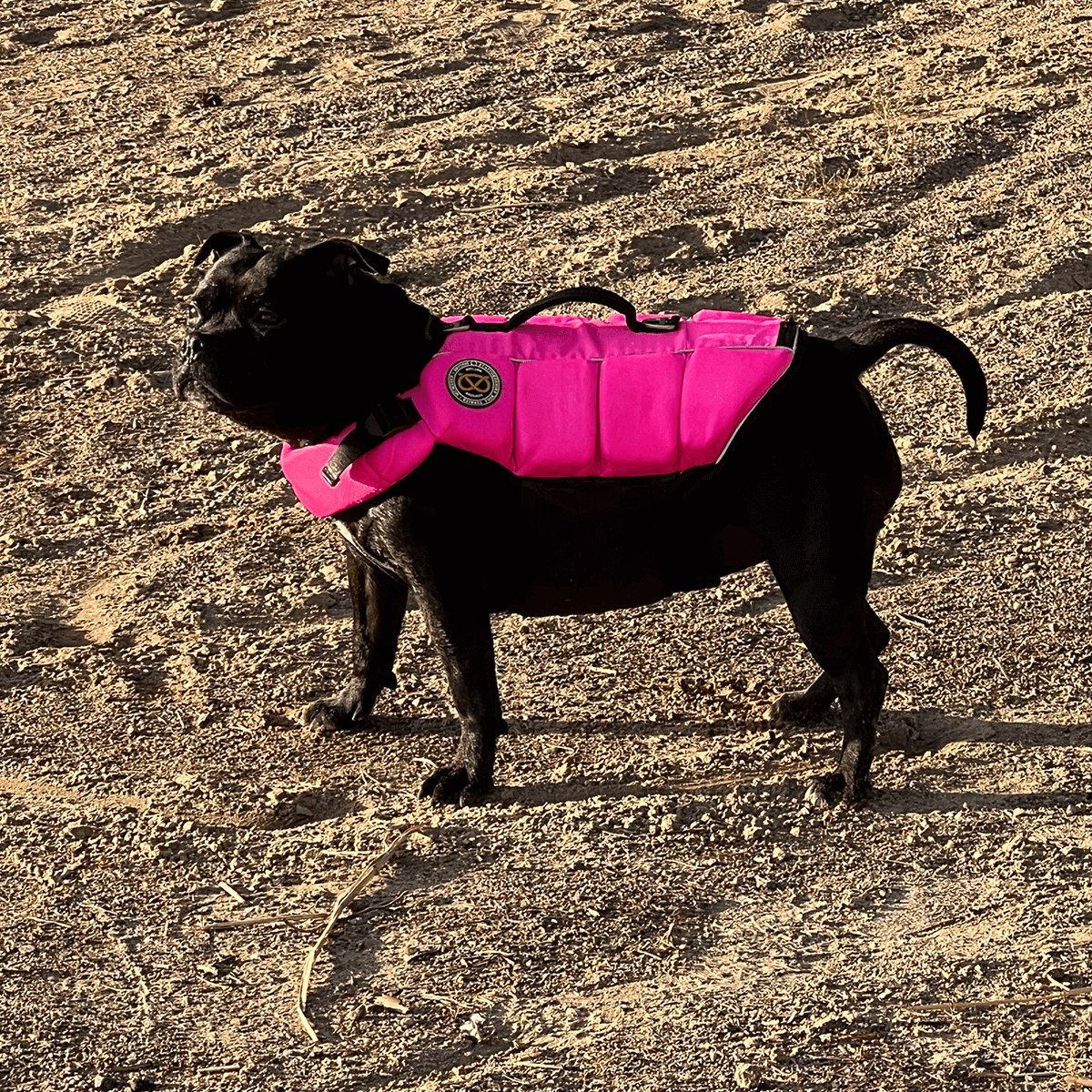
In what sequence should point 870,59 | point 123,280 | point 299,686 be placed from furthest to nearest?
point 870,59, point 123,280, point 299,686

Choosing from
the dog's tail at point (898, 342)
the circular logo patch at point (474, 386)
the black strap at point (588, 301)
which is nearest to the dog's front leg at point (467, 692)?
the circular logo patch at point (474, 386)

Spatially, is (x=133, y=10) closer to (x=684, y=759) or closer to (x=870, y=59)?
(x=870, y=59)

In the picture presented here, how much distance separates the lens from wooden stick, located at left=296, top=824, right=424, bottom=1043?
15.7 ft

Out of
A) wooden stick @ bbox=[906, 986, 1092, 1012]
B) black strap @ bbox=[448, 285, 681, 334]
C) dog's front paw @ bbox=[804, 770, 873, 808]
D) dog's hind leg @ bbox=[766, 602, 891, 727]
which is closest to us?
wooden stick @ bbox=[906, 986, 1092, 1012]

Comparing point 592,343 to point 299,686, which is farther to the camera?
point 299,686

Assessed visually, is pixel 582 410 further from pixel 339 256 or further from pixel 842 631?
pixel 842 631

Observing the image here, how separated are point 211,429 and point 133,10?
4.00m

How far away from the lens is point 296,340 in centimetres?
487

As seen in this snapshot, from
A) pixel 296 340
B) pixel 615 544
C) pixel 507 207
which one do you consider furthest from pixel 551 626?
pixel 507 207

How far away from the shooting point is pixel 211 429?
7309 mm

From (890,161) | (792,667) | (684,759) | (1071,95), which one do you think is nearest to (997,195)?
(890,161)

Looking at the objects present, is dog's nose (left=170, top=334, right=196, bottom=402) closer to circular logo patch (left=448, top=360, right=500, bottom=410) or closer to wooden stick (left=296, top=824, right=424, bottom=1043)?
circular logo patch (left=448, top=360, right=500, bottom=410)

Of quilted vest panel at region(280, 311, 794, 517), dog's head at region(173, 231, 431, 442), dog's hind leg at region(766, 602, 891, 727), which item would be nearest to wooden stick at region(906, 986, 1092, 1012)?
dog's hind leg at region(766, 602, 891, 727)

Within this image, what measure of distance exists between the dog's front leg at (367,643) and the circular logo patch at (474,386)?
0.67m
